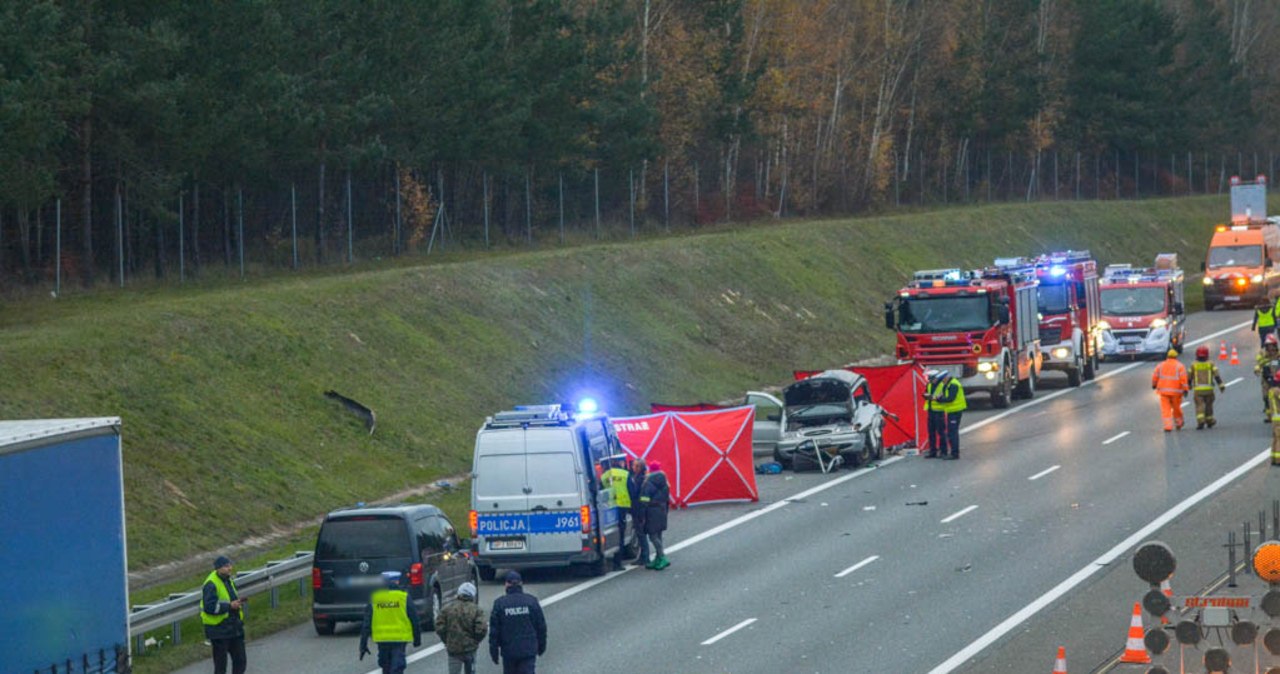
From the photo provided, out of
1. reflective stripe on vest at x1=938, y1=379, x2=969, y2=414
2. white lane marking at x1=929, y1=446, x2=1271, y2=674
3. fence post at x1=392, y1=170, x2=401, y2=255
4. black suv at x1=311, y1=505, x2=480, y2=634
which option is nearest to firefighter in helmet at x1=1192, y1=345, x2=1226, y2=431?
white lane marking at x1=929, y1=446, x2=1271, y2=674

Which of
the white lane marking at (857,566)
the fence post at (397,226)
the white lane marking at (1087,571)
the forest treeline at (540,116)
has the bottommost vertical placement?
the white lane marking at (857,566)

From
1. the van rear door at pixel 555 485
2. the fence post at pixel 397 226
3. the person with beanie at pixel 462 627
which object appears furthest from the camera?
the fence post at pixel 397 226

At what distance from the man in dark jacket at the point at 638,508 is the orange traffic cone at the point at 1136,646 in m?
8.86

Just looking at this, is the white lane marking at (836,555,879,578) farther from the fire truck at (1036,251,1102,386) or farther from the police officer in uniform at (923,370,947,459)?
the fire truck at (1036,251,1102,386)

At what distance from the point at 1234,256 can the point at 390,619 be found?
57.1 meters

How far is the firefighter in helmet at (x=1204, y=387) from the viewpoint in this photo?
35.9 metres

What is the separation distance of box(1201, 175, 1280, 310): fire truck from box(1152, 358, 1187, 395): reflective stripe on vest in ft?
110

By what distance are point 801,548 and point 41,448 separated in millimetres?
14429

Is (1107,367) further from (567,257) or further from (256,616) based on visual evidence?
(256,616)

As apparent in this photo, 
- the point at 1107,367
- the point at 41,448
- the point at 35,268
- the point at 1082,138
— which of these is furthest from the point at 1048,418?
the point at 1082,138

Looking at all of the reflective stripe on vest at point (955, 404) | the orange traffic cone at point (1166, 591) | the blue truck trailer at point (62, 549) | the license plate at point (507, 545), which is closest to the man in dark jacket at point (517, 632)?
the blue truck trailer at point (62, 549)

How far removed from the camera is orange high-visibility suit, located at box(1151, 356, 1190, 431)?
35344 mm

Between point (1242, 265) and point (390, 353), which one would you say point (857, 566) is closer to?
point (390, 353)

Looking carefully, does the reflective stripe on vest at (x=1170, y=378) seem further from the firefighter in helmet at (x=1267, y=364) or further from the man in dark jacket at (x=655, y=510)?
the man in dark jacket at (x=655, y=510)
